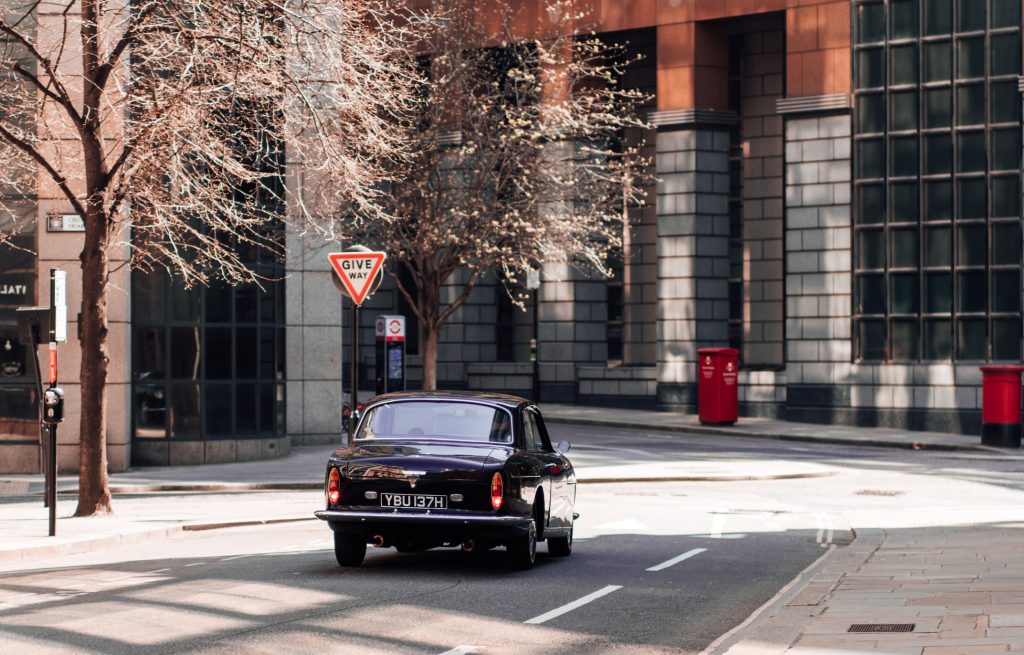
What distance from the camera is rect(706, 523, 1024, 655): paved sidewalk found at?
9.20 metres

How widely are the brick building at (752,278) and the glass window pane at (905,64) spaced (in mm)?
50

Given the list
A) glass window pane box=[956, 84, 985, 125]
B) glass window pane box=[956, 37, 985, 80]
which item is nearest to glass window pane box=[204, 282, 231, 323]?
glass window pane box=[956, 84, 985, 125]

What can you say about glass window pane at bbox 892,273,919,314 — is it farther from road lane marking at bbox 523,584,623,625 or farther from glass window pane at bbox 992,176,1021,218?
road lane marking at bbox 523,584,623,625

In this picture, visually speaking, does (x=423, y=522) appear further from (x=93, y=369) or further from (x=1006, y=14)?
(x=1006, y=14)

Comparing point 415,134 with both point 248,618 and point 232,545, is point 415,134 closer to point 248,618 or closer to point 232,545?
point 232,545

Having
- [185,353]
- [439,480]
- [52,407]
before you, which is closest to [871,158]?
[185,353]

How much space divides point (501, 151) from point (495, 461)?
2328cm

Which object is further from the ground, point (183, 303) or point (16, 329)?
point (183, 303)

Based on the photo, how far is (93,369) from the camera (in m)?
18.4

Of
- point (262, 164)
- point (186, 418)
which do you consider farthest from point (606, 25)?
point (186, 418)

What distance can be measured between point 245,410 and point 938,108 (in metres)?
18.0

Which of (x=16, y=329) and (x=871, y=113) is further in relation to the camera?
(x=871, y=113)

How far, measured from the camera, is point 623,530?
18016mm

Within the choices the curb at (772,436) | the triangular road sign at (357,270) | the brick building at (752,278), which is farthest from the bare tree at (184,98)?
the curb at (772,436)
